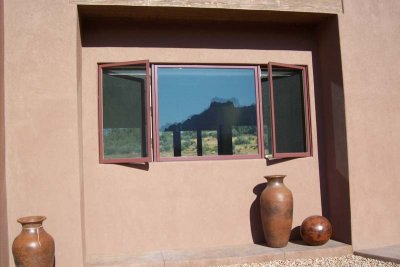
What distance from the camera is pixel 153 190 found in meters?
4.81

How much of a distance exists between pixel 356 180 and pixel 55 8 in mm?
3681

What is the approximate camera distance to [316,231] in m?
4.75

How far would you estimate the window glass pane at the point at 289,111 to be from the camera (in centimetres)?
520

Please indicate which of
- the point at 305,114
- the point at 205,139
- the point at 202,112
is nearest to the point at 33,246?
the point at 205,139

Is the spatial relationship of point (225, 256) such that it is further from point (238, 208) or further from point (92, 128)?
point (92, 128)

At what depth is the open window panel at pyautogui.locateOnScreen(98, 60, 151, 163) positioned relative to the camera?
4781 millimetres

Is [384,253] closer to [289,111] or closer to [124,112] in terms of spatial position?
[289,111]

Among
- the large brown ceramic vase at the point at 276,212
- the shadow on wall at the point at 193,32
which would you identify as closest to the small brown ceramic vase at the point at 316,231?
the large brown ceramic vase at the point at 276,212

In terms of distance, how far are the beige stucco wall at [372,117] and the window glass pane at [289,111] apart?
606mm

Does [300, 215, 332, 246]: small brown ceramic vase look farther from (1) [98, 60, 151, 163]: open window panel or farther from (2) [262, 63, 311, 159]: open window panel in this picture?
(1) [98, 60, 151, 163]: open window panel

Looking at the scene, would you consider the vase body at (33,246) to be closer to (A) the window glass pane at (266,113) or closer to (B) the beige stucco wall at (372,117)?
(A) the window glass pane at (266,113)

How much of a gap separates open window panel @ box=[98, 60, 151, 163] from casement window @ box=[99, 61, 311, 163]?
0.04 feet

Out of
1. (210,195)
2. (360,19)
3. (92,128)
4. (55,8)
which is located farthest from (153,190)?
(360,19)

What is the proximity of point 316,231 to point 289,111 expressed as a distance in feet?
4.73
